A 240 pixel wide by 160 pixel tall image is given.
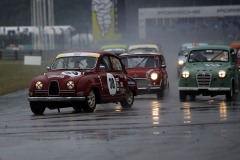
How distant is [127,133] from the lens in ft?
44.0

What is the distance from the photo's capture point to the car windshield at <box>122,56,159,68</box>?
2548cm

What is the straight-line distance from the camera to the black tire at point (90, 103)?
1858cm

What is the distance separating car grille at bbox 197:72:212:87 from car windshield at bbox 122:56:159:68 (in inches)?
132

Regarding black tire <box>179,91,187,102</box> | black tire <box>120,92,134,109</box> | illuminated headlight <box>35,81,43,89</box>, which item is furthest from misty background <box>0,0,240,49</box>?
illuminated headlight <box>35,81,43,89</box>

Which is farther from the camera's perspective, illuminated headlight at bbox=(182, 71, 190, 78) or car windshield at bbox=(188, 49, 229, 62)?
car windshield at bbox=(188, 49, 229, 62)

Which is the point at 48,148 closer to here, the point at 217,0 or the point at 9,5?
the point at 217,0

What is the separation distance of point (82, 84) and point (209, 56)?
5503 millimetres

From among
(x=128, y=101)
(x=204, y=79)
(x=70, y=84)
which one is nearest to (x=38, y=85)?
(x=70, y=84)

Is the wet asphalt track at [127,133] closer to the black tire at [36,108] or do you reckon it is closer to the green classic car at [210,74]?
the black tire at [36,108]

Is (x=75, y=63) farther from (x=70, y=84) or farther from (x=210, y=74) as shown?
(x=210, y=74)

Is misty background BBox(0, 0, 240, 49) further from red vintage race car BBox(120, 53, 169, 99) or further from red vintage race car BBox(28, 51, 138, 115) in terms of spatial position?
red vintage race car BBox(28, 51, 138, 115)

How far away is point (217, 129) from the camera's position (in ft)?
44.8

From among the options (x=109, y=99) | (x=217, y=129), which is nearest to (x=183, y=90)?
(x=109, y=99)

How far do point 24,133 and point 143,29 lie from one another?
6659 cm
